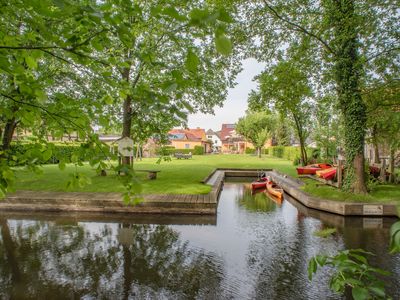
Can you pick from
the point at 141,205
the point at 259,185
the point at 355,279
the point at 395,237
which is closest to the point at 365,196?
the point at 259,185

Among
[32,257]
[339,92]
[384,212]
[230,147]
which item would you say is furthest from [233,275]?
[230,147]

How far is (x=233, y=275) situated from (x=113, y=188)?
346 inches

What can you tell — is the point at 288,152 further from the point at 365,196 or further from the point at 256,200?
the point at 365,196

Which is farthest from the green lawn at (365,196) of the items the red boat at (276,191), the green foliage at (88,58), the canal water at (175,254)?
the green foliage at (88,58)

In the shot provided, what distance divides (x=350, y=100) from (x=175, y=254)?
9.87 meters

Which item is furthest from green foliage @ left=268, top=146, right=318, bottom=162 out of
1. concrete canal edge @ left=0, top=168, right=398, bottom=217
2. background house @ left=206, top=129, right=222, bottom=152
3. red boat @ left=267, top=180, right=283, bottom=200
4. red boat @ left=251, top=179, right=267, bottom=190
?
background house @ left=206, top=129, right=222, bottom=152

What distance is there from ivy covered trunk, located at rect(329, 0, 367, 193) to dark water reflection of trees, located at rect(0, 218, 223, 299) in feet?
27.8

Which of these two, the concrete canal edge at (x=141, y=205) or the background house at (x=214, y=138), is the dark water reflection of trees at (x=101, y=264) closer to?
the concrete canal edge at (x=141, y=205)

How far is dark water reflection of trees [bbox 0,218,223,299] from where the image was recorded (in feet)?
18.2

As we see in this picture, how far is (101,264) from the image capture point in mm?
6723

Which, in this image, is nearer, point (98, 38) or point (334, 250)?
point (98, 38)

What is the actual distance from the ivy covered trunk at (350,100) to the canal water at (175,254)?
7.85 feet

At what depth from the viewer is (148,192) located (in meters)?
12.7

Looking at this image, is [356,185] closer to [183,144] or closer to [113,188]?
[113,188]
